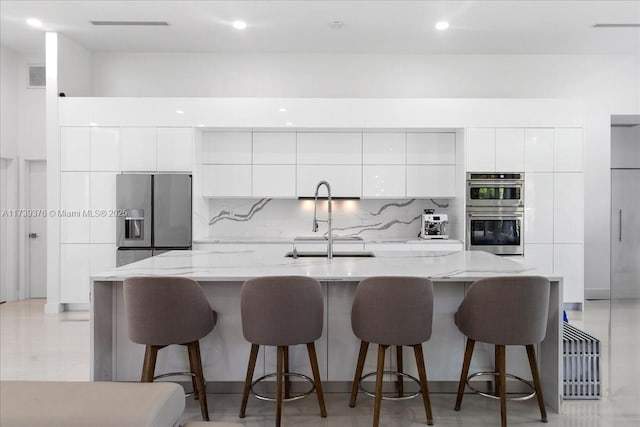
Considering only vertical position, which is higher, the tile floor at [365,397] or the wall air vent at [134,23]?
the wall air vent at [134,23]

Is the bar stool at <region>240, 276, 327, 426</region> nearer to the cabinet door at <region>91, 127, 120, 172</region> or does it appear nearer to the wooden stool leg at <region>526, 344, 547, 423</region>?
the wooden stool leg at <region>526, 344, 547, 423</region>

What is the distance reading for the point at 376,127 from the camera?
570 centimetres

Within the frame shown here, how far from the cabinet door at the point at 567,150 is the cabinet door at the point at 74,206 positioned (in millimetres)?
5292

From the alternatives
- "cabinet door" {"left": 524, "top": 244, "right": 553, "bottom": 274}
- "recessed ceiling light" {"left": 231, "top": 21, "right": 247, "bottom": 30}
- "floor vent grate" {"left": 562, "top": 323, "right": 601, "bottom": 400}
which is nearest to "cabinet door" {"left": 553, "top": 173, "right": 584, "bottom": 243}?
"cabinet door" {"left": 524, "top": 244, "right": 553, "bottom": 274}

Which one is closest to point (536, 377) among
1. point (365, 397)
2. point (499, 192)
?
point (365, 397)

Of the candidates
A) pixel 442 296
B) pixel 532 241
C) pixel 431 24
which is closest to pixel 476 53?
pixel 431 24

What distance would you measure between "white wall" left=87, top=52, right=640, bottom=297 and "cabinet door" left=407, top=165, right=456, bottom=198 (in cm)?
100

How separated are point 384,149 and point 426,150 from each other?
50 centimetres

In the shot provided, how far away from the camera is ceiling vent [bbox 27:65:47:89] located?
6.41m

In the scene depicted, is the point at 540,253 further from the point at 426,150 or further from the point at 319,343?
the point at 319,343

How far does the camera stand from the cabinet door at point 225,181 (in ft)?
19.4

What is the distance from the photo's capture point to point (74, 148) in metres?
5.62

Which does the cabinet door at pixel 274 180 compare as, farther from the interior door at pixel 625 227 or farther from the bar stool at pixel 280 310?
the interior door at pixel 625 227

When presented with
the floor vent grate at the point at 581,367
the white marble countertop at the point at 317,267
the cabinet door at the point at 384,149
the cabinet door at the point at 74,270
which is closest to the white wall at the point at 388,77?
the cabinet door at the point at 384,149
